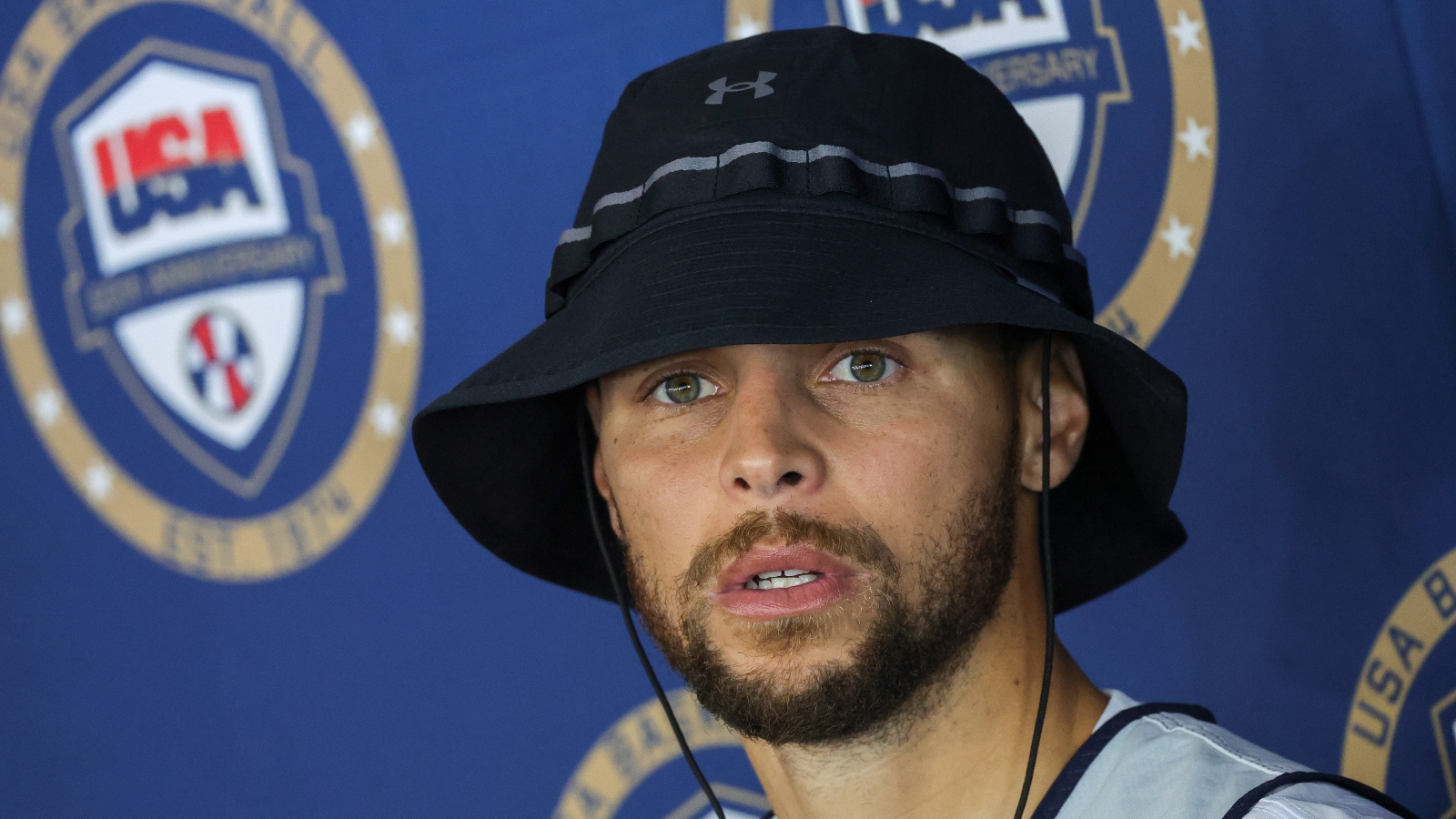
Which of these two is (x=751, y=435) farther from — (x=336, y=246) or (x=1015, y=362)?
(x=336, y=246)

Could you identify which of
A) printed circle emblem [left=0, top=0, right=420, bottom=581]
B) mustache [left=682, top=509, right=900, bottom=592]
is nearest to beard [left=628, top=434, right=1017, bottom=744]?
mustache [left=682, top=509, right=900, bottom=592]

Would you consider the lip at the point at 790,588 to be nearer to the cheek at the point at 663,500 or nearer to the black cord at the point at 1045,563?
the cheek at the point at 663,500

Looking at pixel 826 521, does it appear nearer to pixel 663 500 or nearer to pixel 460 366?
pixel 663 500

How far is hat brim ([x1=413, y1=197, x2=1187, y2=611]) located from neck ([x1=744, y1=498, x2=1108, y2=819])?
0.18 metres

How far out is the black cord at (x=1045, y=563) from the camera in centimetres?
85

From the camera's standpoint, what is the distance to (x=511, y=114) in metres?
1.53

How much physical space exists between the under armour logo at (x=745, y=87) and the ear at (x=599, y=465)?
0.25 metres

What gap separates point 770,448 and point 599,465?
0.29 m

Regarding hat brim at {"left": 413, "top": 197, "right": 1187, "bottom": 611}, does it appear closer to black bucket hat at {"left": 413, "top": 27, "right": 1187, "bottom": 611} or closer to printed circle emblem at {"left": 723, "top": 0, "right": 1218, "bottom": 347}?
black bucket hat at {"left": 413, "top": 27, "right": 1187, "bottom": 611}

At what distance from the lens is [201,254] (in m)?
1.65

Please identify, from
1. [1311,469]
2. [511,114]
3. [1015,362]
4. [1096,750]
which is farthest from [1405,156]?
[511,114]

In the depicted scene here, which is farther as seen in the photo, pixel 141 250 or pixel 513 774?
pixel 141 250

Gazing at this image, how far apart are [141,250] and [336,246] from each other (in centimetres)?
30

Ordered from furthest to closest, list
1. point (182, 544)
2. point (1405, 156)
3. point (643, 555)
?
1. point (182, 544)
2. point (1405, 156)
3. point (643, 555)
